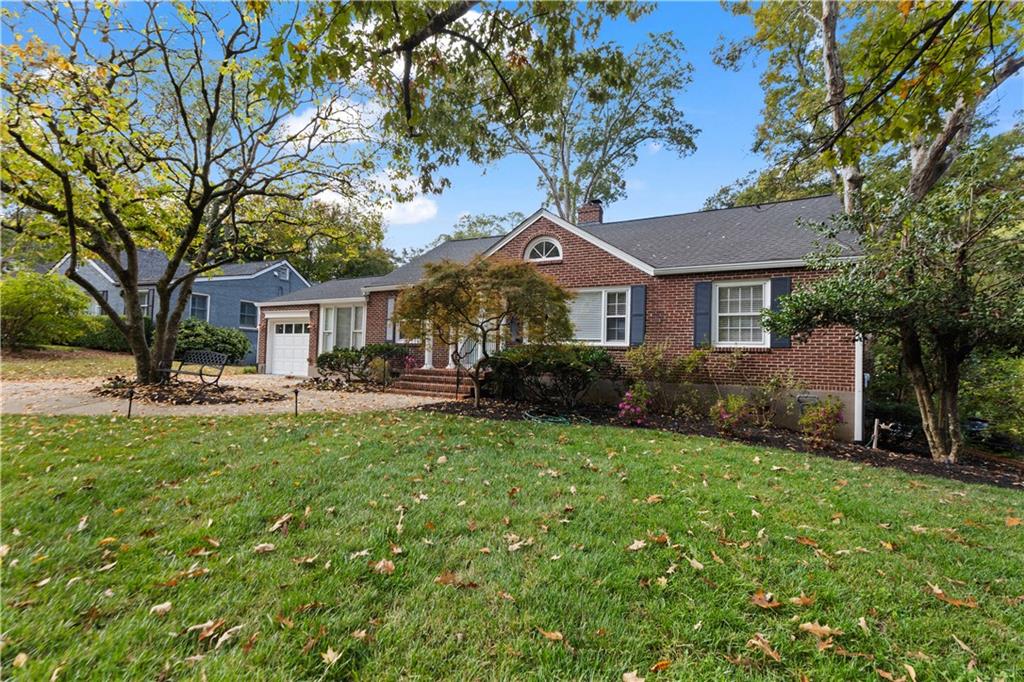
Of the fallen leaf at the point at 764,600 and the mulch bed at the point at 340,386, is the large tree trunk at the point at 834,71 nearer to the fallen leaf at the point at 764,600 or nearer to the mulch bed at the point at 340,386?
the fallen leaf at the point at 764,600

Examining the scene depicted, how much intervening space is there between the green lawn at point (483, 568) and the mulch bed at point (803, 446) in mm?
1386

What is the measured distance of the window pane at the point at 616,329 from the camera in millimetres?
11922

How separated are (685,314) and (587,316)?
261 cm

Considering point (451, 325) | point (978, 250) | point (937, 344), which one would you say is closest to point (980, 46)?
point (978, 250)

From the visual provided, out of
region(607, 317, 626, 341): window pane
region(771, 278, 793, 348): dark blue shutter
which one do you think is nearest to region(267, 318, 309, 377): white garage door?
region(607, 317, 626, 341): window pane

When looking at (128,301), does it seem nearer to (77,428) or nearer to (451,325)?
(77,428)

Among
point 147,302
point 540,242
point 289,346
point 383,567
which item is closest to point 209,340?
point 289,346

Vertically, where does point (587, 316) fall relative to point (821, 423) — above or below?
above

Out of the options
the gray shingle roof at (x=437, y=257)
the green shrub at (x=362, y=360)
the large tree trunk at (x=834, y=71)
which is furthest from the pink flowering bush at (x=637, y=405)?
the green shrub at (x=362, y=360)

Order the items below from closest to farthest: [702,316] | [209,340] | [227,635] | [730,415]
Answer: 1. [227,635]
2. [730,415]
3. [702,316]
4. [209,340]

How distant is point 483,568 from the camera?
303 centimetres

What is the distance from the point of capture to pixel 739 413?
8047mm

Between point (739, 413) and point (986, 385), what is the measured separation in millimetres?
5986

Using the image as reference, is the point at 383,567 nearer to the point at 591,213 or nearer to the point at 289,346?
the point at 591,213
